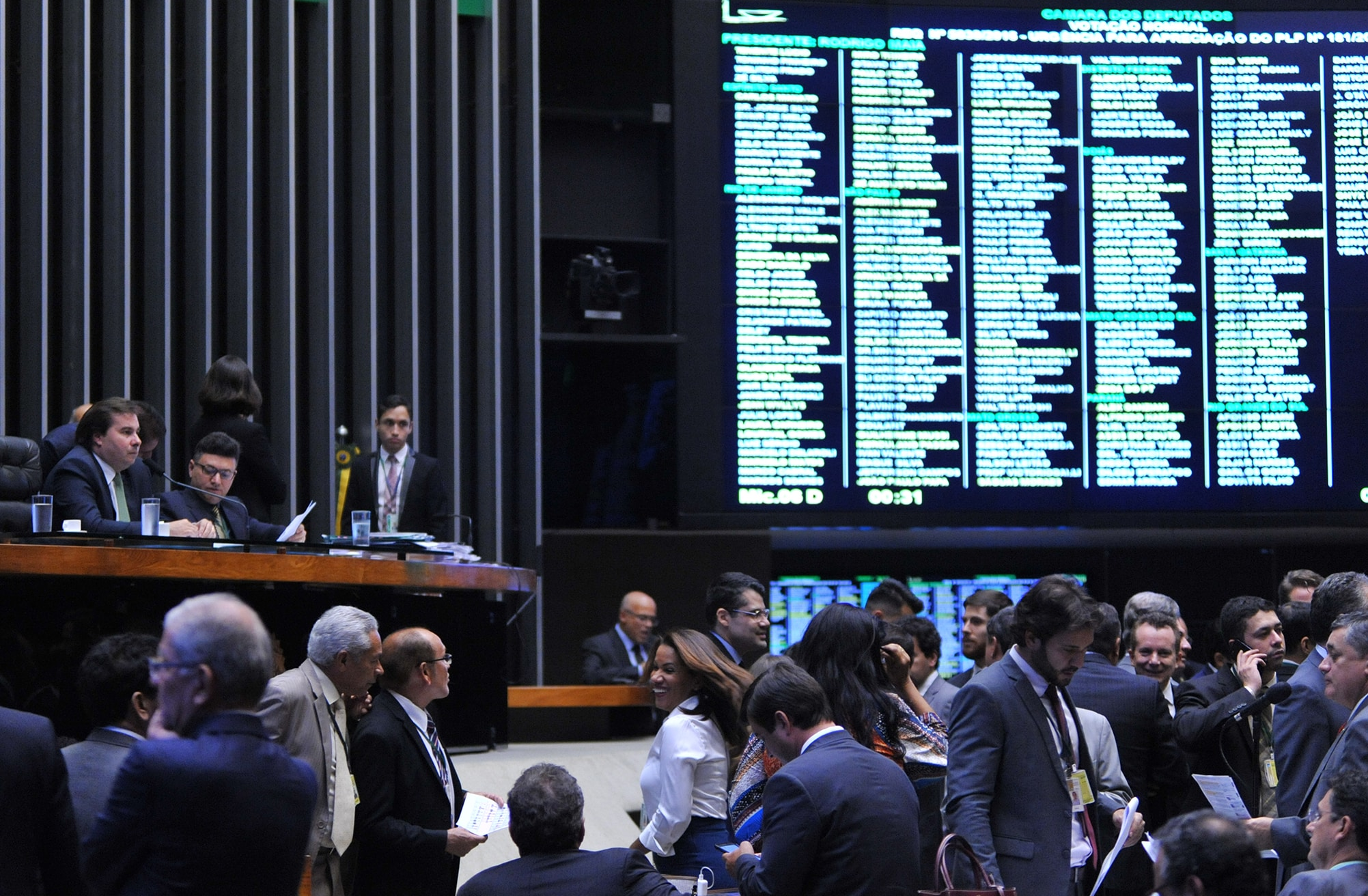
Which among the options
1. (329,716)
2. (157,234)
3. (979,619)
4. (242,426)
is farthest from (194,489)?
(157,234)

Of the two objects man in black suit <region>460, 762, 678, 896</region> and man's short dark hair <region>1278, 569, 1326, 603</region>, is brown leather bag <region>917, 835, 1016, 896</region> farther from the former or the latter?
man's short dark hair <region>1278, 569, 1326, 603</region>

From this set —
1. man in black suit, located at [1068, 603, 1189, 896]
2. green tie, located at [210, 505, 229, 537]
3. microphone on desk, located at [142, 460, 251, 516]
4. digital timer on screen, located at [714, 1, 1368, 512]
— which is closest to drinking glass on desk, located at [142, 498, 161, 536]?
microphone on desk, located at [142, 460, 251, 516]

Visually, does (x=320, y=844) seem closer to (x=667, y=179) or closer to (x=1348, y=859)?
(x=1348, y=859)

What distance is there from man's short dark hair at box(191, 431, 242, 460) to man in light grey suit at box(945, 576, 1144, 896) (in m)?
2.82

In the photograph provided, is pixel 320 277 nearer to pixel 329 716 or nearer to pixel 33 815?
pixel 329 716

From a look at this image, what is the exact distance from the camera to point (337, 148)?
331 inches

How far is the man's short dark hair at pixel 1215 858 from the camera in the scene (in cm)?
222

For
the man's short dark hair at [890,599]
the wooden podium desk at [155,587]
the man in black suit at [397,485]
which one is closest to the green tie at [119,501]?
the wooden podium desk at [155,587]

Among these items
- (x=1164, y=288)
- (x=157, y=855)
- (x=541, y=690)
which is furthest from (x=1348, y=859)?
(x=1164, y=288)

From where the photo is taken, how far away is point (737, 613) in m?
4.58

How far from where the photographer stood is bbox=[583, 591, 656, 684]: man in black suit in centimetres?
796

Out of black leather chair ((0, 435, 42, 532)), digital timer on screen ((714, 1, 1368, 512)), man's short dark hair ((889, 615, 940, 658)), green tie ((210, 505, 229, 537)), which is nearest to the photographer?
man's short dark hair ((889, 615, 940, 658))

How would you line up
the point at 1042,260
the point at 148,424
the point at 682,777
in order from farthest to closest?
the point at 1042,260 → the point at 148,424 → the point at 682,777

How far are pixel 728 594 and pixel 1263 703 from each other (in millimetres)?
1455
